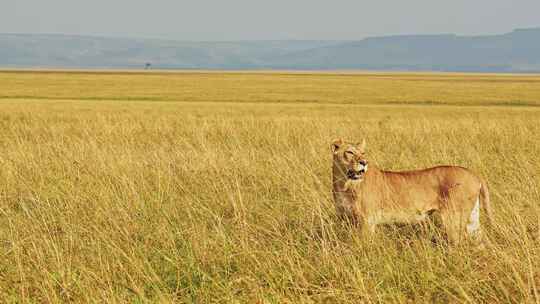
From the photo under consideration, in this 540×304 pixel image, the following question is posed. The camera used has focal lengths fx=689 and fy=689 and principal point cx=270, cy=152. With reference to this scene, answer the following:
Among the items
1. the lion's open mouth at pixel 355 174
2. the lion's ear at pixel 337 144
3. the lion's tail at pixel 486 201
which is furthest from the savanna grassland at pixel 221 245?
the lion's ear at pixel 337 144

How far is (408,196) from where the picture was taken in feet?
20.3

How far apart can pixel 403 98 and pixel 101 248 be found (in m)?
Answer: 56.0

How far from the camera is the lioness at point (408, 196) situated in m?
6.04

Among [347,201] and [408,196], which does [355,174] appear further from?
[408,196]

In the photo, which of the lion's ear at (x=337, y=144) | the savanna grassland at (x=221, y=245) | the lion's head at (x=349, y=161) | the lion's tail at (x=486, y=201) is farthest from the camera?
the lion's tail at (x=486, y=201)

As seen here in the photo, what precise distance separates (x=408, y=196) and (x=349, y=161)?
0.72m

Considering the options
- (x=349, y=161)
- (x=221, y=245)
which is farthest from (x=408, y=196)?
(x=221, y=245)

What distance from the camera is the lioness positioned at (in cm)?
604

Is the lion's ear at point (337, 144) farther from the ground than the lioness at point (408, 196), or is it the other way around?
the lion's ear at point (337, 144)

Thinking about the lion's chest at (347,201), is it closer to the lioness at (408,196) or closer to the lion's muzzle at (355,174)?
the lioness at (408,196)

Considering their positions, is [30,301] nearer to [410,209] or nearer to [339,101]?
[410,209]

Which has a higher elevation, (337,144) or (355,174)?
(337,144)

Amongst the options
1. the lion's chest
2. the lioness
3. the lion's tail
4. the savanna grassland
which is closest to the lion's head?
the lioness

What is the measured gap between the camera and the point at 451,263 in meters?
5.37
